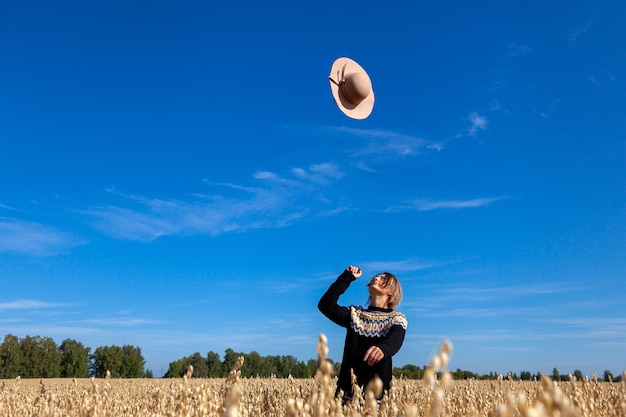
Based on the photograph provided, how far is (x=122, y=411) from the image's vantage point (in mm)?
4887

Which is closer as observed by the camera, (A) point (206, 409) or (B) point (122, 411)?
(A) point (206, 409)

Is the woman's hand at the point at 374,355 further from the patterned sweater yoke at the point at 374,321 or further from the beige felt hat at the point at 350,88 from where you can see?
the beige felt hat at the point at 350,88

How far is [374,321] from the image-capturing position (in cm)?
574

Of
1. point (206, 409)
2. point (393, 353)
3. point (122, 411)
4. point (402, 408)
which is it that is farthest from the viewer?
point (393, 353)

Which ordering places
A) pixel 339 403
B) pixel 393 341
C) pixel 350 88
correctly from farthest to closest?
pixel 350 88 → pixel 393 341 → pixel 339 403

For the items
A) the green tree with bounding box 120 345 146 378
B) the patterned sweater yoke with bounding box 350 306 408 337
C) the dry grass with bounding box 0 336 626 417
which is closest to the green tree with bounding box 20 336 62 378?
the green tree with bounding box 120 345 146 378

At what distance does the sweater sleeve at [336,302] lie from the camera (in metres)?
5.99

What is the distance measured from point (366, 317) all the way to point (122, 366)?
51.4 m

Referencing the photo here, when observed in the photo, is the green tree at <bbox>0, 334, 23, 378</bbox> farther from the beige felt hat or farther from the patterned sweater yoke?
the patterned sweater yoke

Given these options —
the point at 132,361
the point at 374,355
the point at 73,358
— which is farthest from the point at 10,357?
the point at 374,355

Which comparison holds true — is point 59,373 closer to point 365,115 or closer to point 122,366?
point 122,366

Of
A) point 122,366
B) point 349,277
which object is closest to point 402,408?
point 349,277

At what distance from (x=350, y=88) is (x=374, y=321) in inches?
140

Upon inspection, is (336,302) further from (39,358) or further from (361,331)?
(39,358)
